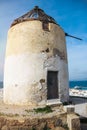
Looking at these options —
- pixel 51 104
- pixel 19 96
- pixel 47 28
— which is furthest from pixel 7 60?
pixel 51 104

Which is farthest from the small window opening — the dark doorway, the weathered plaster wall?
the dark doorway

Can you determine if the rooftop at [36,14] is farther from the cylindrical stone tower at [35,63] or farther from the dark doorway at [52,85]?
the dark doorway at [52,85]

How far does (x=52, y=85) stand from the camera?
8812 millimetres

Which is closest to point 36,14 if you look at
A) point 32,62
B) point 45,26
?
point 45,26

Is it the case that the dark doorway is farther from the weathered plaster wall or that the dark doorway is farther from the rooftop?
the rooftop

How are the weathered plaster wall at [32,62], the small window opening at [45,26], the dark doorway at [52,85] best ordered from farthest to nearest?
the small window opening at [45,26], the dark doorway at [52,85], the weathered plaster wall at [32,62]

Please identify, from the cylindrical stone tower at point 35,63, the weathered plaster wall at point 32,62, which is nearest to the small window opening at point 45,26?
the cylindrical stone tower at point 35,63

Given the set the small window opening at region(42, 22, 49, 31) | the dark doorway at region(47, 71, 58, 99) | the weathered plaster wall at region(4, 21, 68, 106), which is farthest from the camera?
the small window opening at region(42, 22, 49, 31)

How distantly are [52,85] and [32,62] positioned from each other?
1.68 metres

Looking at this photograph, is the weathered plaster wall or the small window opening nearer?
the weathered plaster wall

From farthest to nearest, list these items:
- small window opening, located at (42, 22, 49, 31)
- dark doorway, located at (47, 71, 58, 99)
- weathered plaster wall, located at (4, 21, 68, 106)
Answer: small window opening, located at (42, 22, 49, 31) → dark doorway, located at (47, 71, 58, 99) → weathered plaster wall, located at (4, 21, 68, 106)

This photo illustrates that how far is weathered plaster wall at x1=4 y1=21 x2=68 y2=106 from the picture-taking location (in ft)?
27.5

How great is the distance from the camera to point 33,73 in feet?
27.6

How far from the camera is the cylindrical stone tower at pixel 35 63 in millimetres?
8383
